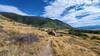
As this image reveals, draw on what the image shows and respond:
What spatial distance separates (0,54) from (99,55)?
53.3 feet

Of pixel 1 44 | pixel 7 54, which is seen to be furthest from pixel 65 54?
pixel 1 44

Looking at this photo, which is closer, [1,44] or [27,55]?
[27,55]

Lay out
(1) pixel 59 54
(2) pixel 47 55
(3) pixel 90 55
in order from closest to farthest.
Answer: (2) pixel 47 55 → (1) pixel 59 54 → (3) pixel 90 55

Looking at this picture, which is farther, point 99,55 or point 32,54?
point 99,55

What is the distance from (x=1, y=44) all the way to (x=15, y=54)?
25.9 ft

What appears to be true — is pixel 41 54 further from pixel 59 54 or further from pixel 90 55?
pixel 90 55

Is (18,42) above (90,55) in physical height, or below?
above

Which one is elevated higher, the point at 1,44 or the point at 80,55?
the point at 1,44

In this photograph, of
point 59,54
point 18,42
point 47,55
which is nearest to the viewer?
point 47,55

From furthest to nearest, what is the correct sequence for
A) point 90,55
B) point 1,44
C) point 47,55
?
point 1,44
point 90,55
point 47,55

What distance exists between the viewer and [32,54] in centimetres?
2588

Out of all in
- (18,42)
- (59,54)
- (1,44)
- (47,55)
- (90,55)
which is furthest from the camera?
(18,42)

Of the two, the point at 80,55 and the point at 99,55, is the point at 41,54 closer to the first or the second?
the point at 80,55

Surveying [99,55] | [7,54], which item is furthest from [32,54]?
[99,55]
